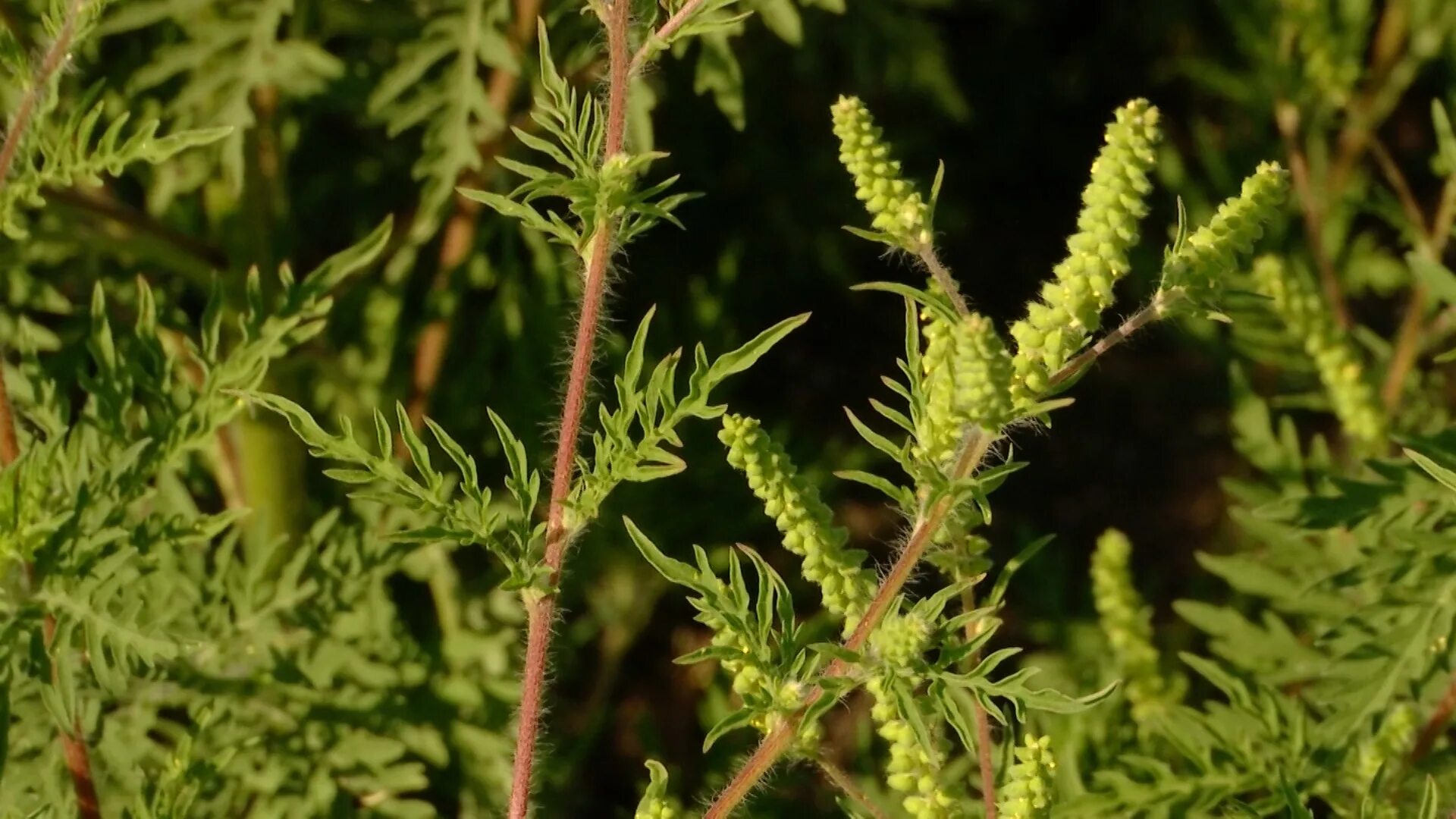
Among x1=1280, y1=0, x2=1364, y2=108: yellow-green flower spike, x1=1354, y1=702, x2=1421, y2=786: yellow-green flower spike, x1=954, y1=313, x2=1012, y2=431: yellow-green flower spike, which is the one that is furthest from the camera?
x1=1280, y1=0, x2=1364, y2=108: yellow-green flower spike

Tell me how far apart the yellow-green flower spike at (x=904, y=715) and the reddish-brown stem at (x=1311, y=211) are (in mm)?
1248

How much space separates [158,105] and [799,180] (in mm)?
1202

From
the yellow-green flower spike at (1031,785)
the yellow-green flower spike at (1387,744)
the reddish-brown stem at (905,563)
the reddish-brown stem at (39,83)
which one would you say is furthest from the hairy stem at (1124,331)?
the reddish-brown stem at (39,83)

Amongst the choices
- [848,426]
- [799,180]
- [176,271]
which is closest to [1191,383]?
[848,426]

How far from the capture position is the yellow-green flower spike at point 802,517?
1.02 metres

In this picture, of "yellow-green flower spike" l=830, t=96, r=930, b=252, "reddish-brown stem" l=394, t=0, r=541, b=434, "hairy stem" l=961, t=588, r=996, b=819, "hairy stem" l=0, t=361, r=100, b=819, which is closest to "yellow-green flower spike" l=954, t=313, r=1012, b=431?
"yellow-green flower spike" l=830, t=96, r=930, b=252

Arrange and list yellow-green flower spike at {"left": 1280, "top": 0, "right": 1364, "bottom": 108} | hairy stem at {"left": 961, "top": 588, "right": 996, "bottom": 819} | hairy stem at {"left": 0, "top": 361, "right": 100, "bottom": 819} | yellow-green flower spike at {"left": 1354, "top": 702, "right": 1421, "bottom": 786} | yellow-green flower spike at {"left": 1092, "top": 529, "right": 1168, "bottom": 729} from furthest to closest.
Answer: yellow-green flower spike at {"left": 1280, "top": 0, "right": 1364, "bottom": 108}, yellow-green flower spike at {"left": 1092, "top": 529, "right": 1168, "bottom": 729}, yellow-green flower spike at {"left": 1354, "top": 702, "right": 1421, "bottom": 786}, hairy stem at {"left": 0, "top": 361, "right": 100, "bottom": 819}, hairy stem at {"left": 961, "top": 588, "right": 996, "bottom": 819}

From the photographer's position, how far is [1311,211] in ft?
7.18

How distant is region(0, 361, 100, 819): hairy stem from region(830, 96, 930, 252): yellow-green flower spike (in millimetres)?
817

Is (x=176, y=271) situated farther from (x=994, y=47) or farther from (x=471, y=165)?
(x=994, y=47)

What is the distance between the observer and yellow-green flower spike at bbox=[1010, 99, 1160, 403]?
37.5 inches

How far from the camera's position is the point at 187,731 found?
157 cm

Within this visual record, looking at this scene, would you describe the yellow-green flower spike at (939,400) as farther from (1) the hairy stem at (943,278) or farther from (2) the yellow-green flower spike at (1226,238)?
(2) the yellow-green flower spike at (1226,238)

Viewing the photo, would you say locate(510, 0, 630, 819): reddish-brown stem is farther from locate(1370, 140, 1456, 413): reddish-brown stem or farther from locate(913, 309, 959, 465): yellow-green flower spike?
locate(1370, 140, 1456, 413): reddish-brown stem
